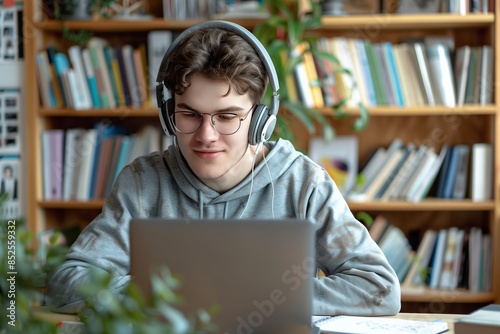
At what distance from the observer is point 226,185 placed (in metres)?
1.70

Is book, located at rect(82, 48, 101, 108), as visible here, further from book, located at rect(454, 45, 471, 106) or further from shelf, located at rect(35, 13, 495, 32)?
book, located at rect(454, 45, 471, 106)

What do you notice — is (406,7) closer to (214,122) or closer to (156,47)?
(156,47)

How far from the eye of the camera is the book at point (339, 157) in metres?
3.12

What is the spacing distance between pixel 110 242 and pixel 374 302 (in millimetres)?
566

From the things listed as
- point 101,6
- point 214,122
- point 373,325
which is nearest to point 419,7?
point 101,6

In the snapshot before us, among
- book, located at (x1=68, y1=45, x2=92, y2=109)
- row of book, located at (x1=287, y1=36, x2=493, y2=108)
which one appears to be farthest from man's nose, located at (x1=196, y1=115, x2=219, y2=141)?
book, located at (x1=68, y1=45, x2=92, y2=109)

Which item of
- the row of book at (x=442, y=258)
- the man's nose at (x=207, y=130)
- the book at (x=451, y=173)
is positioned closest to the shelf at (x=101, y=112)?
the row of book at (x=442, y=258)

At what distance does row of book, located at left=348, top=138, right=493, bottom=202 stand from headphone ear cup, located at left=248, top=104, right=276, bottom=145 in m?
1.45

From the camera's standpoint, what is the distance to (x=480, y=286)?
3018 mm

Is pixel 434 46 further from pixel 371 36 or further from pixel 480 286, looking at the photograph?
pixel 480 286

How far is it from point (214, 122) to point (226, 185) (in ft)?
0.56

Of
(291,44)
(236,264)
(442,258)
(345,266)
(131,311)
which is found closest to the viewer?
(131,311)

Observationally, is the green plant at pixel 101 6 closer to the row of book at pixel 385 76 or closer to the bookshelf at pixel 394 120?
the bookshelf at pixel 394 120

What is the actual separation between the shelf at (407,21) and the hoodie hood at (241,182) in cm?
137
